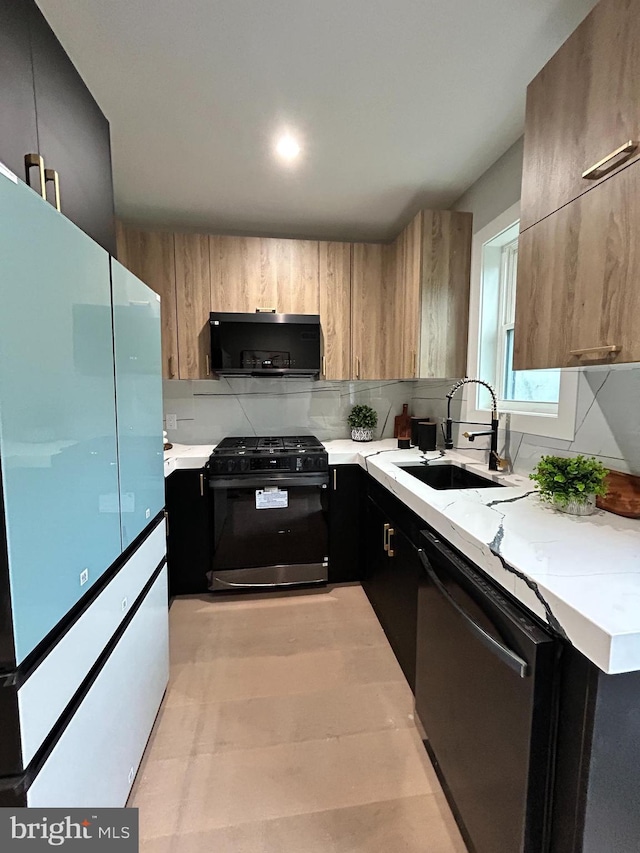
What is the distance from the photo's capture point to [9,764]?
645 millimetres

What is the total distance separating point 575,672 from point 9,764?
108 centimetres

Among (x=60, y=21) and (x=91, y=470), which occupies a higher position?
(x=60, y=21)

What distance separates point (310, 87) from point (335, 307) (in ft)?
4.16

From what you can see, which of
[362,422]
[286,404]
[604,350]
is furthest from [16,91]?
[362,422]

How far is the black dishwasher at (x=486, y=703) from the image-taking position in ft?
2.53

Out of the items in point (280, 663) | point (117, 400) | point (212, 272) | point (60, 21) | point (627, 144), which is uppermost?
point (60, 21)

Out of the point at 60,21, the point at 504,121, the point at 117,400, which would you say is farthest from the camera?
the point at 504,121

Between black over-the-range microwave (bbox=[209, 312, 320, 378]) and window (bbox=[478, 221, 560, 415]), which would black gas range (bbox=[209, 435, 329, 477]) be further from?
window (bbox=[478, 221, 560, 415])

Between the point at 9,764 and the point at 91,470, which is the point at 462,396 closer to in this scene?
the point at 91,470

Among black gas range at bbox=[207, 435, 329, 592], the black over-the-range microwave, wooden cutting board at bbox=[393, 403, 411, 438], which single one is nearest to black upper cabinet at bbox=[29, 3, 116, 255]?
the black over-the-range microwave

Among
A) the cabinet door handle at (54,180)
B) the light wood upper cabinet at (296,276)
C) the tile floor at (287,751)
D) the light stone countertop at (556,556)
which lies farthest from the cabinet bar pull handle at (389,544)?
the cabinet door handle at (54,180)

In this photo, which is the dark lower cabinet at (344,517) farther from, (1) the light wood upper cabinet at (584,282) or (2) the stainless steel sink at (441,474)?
(1) the light wood upper cabinet at (584,282)

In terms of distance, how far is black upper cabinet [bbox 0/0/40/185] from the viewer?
30.0 inches

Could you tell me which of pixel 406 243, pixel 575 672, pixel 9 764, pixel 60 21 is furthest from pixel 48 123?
pixel 406 243
